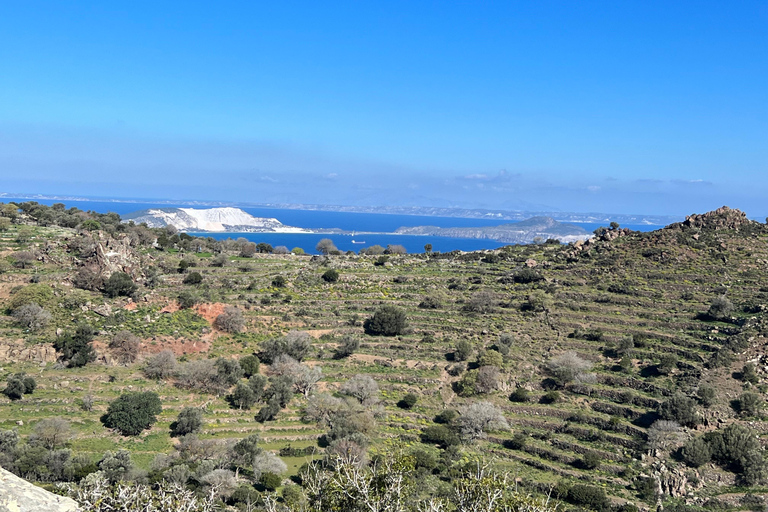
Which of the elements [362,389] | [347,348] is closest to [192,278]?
[347,348]

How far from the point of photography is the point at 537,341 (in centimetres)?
4100

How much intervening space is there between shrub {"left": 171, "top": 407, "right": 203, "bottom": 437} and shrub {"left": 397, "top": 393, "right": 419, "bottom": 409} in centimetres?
1326

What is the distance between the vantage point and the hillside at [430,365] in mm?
25609

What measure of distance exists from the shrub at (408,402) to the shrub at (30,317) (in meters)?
25.8

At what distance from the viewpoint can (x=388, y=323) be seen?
139ft

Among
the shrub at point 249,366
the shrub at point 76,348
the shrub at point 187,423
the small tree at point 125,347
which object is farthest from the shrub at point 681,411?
the shrub at point 76,348

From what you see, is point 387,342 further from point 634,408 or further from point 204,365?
point 634,408

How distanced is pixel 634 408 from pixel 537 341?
10.7 meters

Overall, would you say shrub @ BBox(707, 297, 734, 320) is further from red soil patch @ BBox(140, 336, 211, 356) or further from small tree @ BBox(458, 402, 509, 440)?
red soil patch @ BBox(140, 336, 211, 356)

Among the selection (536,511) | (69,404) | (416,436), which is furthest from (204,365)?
(536,511)

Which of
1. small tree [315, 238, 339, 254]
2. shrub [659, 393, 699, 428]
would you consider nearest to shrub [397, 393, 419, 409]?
shrub [659, 393, 699, 428]

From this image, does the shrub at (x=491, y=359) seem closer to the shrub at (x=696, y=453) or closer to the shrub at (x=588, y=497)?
the shrub at (x=588, y=497)

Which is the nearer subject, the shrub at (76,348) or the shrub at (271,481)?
the shrub at (271,481)

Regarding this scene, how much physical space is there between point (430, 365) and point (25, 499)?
31.4m
